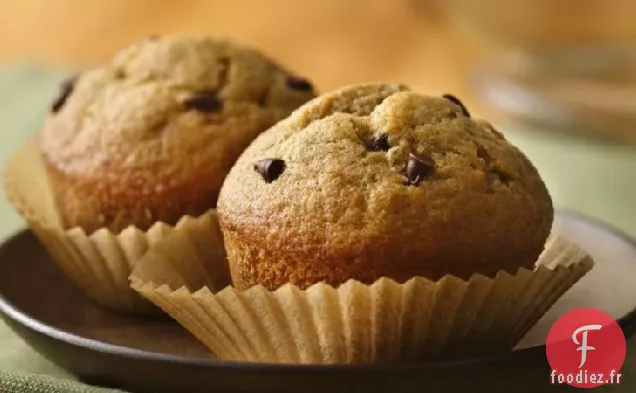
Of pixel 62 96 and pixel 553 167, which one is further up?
pixel 62 96

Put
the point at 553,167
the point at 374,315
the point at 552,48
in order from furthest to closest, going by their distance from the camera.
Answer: the point at 552,48 → the point at 553,167 → the point at 374,315

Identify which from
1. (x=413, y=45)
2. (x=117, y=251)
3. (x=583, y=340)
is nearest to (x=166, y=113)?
(x=117, y=251)

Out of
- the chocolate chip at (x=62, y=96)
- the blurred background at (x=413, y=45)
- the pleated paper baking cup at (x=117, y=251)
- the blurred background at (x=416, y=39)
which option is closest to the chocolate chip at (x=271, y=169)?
the pleated paper baking cup at (x=117, y=251)

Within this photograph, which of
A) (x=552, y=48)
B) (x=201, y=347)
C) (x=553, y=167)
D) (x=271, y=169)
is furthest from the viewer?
(x=552, y=48)

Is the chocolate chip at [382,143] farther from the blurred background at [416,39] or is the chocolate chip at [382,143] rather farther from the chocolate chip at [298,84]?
the blurred background at [416,39]

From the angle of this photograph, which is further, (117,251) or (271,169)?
(117,251)

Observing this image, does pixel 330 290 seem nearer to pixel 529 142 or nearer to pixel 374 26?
pixel 529 142

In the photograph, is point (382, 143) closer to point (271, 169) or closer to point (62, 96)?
point (271, 169)

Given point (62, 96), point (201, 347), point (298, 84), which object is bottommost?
point (201, 347)
